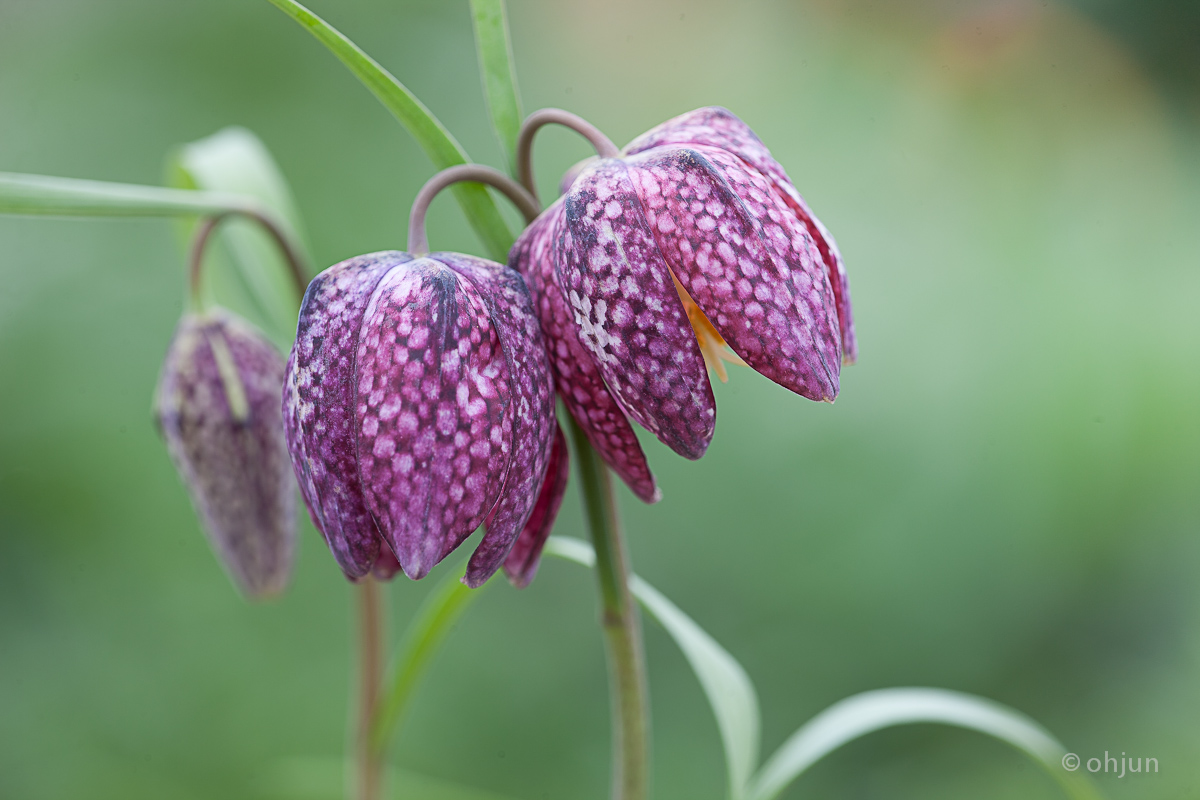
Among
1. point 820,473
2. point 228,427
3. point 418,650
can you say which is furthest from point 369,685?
point 820,473

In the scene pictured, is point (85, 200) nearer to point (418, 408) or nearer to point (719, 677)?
point (418, 408)

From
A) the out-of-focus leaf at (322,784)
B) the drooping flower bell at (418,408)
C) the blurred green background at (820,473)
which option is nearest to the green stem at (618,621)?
the drooping flower bell at (418,408)

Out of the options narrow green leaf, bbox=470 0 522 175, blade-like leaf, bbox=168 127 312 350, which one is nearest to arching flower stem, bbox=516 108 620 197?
narrow green leaf, bbox=470 0 522 175

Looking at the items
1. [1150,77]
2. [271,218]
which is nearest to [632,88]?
[1150,77]

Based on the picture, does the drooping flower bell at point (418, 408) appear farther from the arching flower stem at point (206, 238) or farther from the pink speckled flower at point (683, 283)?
the arching flower stem at point (206, 238)

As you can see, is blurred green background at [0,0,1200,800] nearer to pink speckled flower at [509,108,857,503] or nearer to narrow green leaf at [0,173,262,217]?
narrow green leaf at [0,173,262,217]

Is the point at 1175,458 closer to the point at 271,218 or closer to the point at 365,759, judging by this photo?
the point at 365,759
